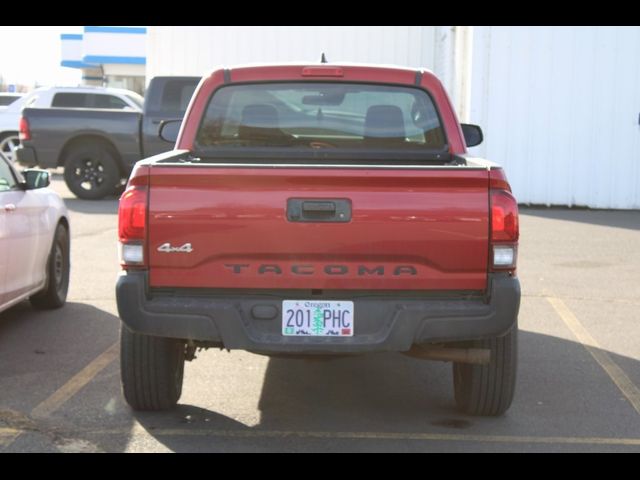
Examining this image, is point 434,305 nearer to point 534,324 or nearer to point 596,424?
point 596,424

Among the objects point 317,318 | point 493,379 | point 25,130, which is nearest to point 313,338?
point 317,318

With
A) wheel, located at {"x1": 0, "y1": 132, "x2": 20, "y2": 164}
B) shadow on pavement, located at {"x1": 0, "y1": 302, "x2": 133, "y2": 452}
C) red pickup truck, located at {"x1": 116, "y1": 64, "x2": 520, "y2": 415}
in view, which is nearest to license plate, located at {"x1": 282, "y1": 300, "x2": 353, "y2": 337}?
red pickup truck, located at {"x1": 116, "y1": 64, "x2": 520, "y2": 415}

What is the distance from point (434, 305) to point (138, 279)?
1.38 meters

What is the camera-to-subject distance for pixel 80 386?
568 centimetres

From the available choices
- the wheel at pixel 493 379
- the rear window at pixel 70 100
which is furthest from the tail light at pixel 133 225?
the rear window at pixel 70 100

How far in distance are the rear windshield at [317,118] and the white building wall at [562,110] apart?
10.8m

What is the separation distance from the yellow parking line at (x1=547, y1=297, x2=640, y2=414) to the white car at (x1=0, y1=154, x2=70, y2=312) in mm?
4040

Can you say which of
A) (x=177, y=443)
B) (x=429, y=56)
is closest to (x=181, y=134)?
(x=177, y=443)

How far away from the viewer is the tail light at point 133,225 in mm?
4457

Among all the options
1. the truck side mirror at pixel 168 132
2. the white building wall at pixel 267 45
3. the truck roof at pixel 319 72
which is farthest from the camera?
the white building wall at pixel 267 45

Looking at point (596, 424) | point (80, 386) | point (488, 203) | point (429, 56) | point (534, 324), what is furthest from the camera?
point (429, 56)

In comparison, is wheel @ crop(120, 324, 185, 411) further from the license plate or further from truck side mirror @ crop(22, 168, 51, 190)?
truck side mirror @ crop(22, 168, 51, 190)

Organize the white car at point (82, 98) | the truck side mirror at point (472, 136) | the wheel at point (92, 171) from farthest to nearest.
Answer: the white car at point (82, 98) < the wheel at point (92, 171) < the truck side mirror at point (472, 136)

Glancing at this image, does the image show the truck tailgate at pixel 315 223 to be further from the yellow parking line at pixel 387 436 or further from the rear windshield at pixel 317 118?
the rear windshield at pixel 317 118
